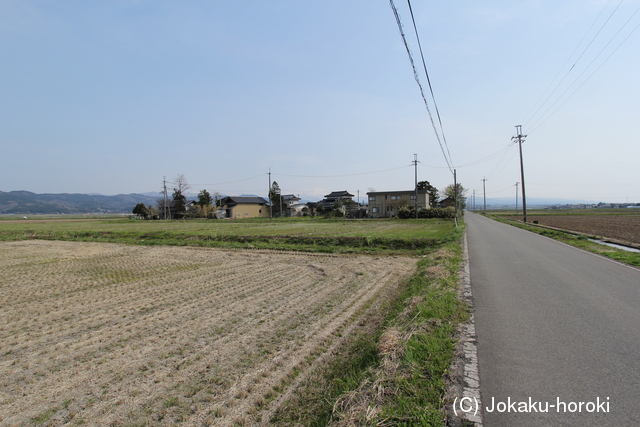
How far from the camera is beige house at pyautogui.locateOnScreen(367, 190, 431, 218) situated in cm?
5966

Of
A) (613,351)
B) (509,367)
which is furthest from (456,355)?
(613,351)

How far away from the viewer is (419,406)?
2.76 m

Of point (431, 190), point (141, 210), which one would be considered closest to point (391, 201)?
point (431, 190)

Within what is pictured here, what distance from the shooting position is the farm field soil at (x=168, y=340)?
3551mm

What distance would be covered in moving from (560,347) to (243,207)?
68447mm

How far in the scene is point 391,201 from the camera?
61.5m

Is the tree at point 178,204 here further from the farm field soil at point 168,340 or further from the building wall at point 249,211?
the farm field soil at point 168,340

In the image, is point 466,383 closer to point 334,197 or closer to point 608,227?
point 608,227

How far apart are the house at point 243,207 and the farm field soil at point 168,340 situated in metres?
57.9

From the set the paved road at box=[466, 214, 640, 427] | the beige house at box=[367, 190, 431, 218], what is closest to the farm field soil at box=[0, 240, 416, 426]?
the paved road at box=[466, 214, 640, 427]

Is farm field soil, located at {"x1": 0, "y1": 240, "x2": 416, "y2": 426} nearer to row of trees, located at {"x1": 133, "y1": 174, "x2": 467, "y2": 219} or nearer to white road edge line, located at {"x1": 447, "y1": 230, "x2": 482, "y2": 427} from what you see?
white road edge line, located at {"x1": 447, "y1": 230, "x2": 482, "y2": 427}

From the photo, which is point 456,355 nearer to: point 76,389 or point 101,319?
point 76,389

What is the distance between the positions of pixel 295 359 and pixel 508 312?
3.69 metres

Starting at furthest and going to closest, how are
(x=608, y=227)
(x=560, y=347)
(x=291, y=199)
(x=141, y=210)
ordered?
(x=291, y=199) → (x=141, y=210) → (x=608, y=227) → (x=560, y=347)
